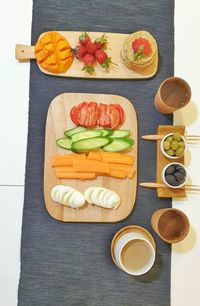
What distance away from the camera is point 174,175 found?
117 centimetres

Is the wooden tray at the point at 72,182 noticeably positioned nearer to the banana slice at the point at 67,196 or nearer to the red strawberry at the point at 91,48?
the banana slice at the point at 67,196

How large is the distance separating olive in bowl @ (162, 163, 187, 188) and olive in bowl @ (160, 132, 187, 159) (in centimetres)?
3

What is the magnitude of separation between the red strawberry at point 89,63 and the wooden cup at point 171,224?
19.3 inches

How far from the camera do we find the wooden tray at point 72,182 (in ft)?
3.89

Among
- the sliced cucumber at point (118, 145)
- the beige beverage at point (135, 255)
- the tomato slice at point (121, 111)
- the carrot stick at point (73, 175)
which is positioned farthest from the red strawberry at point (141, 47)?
the beige beverage at point (135, 255)

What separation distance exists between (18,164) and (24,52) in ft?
1.16

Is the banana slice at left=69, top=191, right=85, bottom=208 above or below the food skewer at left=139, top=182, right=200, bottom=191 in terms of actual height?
below

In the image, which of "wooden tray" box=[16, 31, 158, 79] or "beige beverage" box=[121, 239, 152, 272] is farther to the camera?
"wooden tray" box=[16, 31, 158, 79]

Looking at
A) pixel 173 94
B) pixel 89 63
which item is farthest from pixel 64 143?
pixel 173 94

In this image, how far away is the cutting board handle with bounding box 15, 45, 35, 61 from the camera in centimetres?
122

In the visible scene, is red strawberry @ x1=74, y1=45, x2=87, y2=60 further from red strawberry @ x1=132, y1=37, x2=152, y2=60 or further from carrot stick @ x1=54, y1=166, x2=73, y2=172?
carrot stick @ x1=54, y1=166, x2=73, y2=172

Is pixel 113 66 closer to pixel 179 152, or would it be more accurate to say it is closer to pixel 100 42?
pixel 100 42

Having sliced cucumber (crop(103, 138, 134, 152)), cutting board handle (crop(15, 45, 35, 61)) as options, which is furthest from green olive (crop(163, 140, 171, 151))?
cutting board handle (crop(15, 45, 35, 61))

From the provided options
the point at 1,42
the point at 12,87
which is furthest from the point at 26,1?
the point at 12,87
